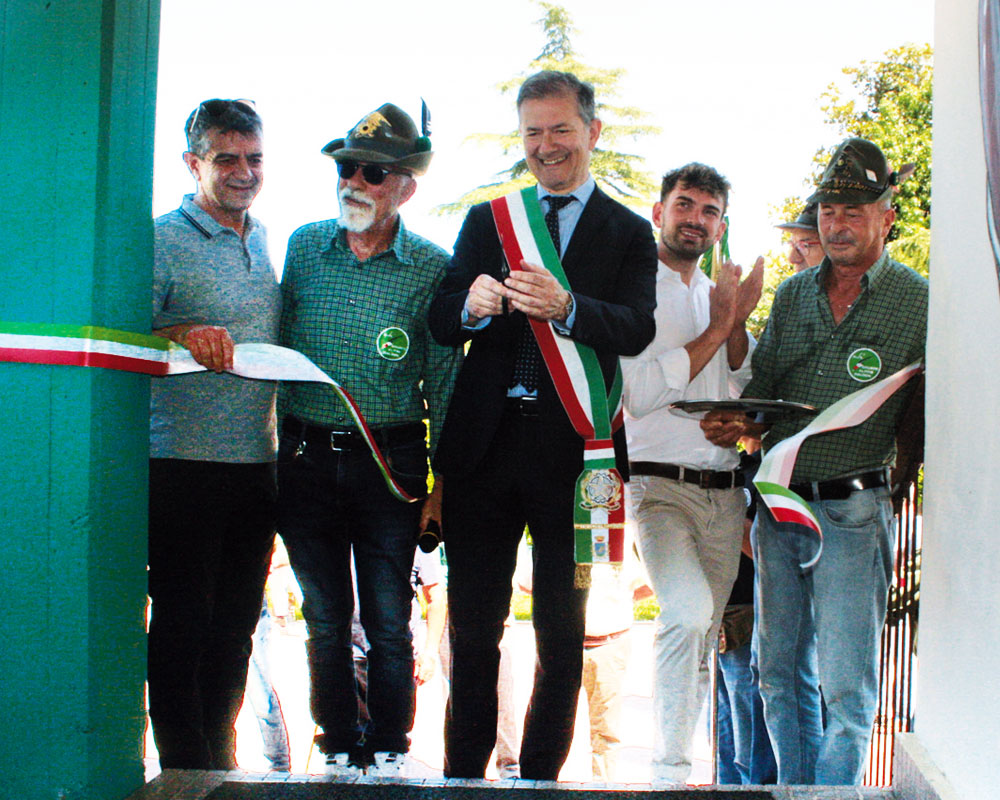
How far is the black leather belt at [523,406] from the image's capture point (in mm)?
2654

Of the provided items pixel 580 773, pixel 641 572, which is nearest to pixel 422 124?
pixel 641 572

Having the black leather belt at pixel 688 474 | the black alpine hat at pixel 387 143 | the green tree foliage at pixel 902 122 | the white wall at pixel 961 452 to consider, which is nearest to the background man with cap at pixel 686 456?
the black leather belt at pixel 688 474

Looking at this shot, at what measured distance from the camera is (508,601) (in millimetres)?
2645

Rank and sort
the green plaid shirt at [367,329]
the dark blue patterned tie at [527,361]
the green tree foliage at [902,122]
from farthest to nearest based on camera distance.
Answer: the green tree foliage at [902,122], the green plaid shirt at [367,329], the dark blue patterned tie at [527,361]

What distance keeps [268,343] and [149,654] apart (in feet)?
3.01

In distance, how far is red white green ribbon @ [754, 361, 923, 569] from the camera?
2627mm

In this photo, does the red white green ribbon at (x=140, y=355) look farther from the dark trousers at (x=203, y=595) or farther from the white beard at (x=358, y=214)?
the white beard at (x=358, y=214)

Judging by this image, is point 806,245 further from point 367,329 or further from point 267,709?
point 267,709

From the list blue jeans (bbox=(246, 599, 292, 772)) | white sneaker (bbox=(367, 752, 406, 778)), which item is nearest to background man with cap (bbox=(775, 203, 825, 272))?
white sneaker (bbox=(367, 752, 406, 778))

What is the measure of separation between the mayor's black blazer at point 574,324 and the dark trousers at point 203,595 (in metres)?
0.58

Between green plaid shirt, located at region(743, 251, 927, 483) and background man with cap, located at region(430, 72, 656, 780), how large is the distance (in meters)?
0.61

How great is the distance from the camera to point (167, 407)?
2.73 metres

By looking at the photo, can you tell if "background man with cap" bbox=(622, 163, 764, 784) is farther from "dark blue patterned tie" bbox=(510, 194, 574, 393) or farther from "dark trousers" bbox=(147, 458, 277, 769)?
"dark trousers" bbox=(147, 458, 277, 769)

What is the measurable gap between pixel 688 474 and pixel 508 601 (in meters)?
0.72
